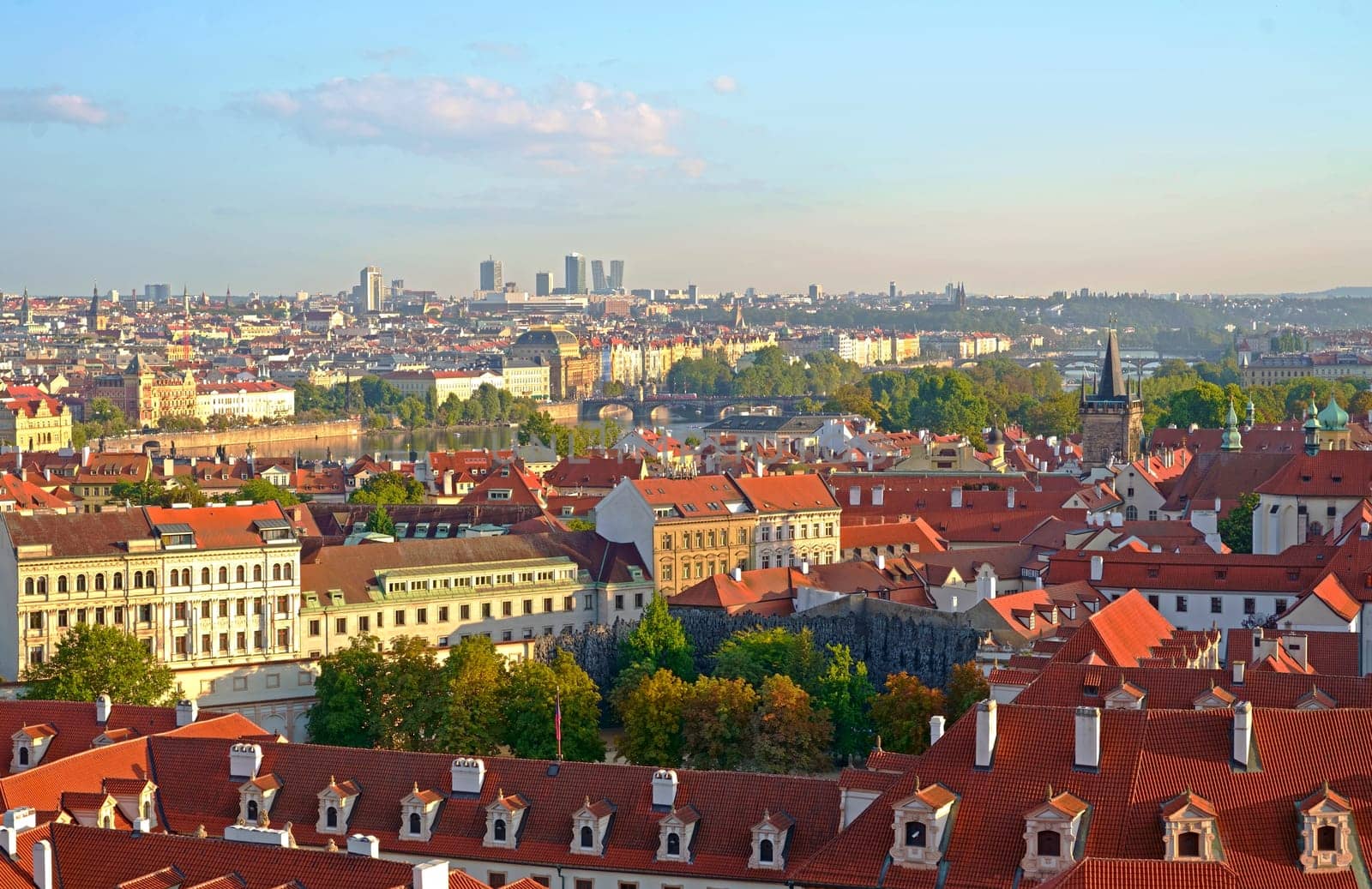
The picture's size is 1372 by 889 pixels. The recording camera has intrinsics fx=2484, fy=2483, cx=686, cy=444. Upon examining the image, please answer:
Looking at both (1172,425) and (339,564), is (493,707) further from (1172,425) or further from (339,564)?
(1172,425)

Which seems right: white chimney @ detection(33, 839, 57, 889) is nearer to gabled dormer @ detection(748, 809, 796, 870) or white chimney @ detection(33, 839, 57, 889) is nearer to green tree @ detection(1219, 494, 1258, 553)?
gabled dormer @ detection(748, 809, 796, 870)

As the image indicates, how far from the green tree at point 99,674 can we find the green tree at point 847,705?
1375 centimetres

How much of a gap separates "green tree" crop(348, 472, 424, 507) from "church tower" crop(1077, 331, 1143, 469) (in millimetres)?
31826

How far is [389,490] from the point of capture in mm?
95938

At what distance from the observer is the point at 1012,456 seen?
12144cm

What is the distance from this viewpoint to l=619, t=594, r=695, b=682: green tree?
193ft

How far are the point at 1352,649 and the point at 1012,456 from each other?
73.9 m

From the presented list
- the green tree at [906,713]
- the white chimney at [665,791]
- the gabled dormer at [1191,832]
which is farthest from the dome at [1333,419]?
the gabled dormer at [1191,832]

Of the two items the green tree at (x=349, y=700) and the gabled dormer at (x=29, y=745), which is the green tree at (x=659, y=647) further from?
the gabled dormer at (x=29, y=745)


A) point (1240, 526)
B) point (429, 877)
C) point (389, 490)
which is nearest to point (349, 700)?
point (429, 877)

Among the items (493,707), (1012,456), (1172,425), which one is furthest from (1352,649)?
(1172,425)

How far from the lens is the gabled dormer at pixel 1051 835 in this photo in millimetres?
27281

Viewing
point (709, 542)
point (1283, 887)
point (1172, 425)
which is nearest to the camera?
point (1283, 887)

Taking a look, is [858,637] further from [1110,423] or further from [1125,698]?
[1110,423]
